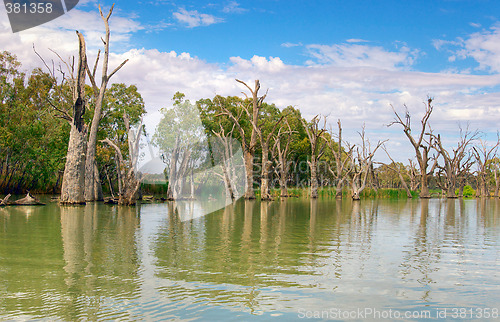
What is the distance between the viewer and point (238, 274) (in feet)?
29.5

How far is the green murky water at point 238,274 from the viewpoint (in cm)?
682

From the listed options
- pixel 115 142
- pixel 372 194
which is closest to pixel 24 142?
pixel 115 142

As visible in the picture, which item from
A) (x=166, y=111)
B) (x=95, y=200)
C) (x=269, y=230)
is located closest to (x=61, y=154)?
(x=95, y=200)

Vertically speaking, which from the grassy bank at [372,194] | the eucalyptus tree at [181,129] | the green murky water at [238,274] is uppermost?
the eucalyptus tree at [181,129]

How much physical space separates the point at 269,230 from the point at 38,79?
49.7 meters

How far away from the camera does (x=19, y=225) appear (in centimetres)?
1675

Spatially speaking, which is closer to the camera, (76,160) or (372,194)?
(76,160)

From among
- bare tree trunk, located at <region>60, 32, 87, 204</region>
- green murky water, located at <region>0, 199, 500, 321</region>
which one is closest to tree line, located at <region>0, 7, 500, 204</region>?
bare tree trunk, located at <region>60, 32, 87, 204</region>

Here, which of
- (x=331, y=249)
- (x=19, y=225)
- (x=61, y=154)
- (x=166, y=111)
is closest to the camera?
(x=331, y=249)

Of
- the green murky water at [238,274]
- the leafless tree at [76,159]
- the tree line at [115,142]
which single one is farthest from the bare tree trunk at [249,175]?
the green murky water at [238,274]

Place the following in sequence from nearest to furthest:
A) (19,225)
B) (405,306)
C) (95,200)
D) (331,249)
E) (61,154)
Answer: (405,306) < (331,249) < (19,225) < (95,200) < (61,154)

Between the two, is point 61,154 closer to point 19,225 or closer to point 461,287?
point 19,225

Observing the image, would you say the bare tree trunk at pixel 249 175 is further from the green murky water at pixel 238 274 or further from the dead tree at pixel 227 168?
the green murky water at pixel 238 274

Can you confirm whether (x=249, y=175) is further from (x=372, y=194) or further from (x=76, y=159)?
(x=372, y=194)
